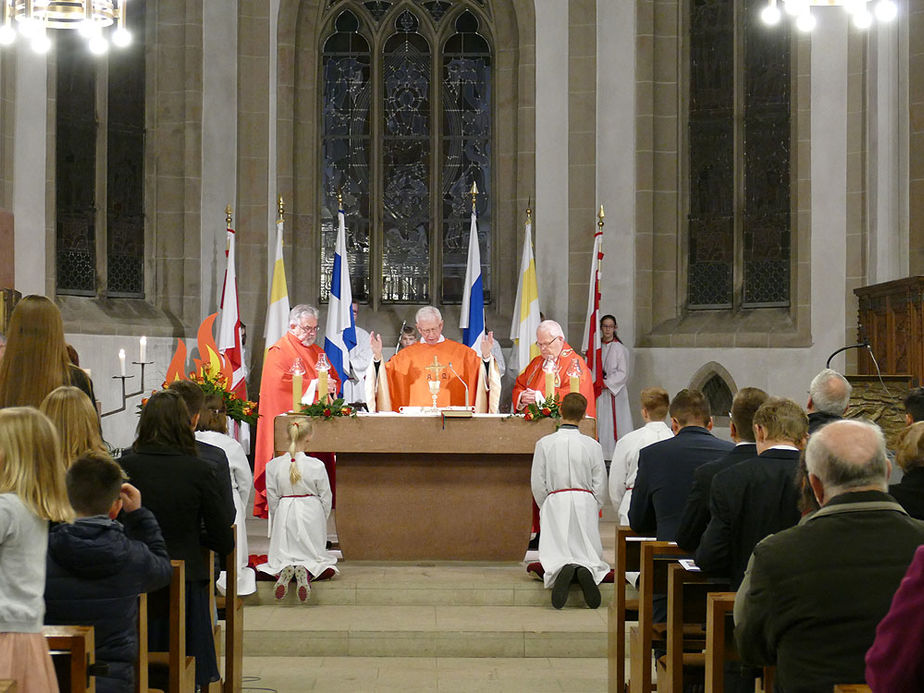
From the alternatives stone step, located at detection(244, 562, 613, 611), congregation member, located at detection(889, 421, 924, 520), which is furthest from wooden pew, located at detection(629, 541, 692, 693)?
stone step, located at detection(244, 562, 613, 611)

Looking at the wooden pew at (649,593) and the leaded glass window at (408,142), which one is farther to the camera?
the leaded glass window at (408,142)

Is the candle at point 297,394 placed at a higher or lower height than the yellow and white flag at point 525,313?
lower

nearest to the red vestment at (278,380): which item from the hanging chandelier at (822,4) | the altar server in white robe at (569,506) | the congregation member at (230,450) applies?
the congregation member at (230,450)

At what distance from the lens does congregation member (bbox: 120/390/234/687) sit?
4.83m

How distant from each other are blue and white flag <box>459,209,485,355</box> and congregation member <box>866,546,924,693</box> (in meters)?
9.72

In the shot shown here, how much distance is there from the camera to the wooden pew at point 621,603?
233 inches

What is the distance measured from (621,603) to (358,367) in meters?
7.19

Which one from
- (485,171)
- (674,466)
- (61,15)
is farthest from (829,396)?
(485,171)

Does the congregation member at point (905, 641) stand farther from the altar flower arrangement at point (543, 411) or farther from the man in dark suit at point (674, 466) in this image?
the altar flower arrangement at point (543, 411)

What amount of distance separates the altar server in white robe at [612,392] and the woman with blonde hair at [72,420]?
908 cm

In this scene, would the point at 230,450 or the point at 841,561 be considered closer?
the point at 841,561

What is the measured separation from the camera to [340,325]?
11.8 metres

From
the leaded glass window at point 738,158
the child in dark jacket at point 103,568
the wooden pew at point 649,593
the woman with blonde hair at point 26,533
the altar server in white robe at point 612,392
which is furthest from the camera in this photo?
the leaded glass window at point 738,158

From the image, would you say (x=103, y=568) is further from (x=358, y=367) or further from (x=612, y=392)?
(x=612, y=392)
